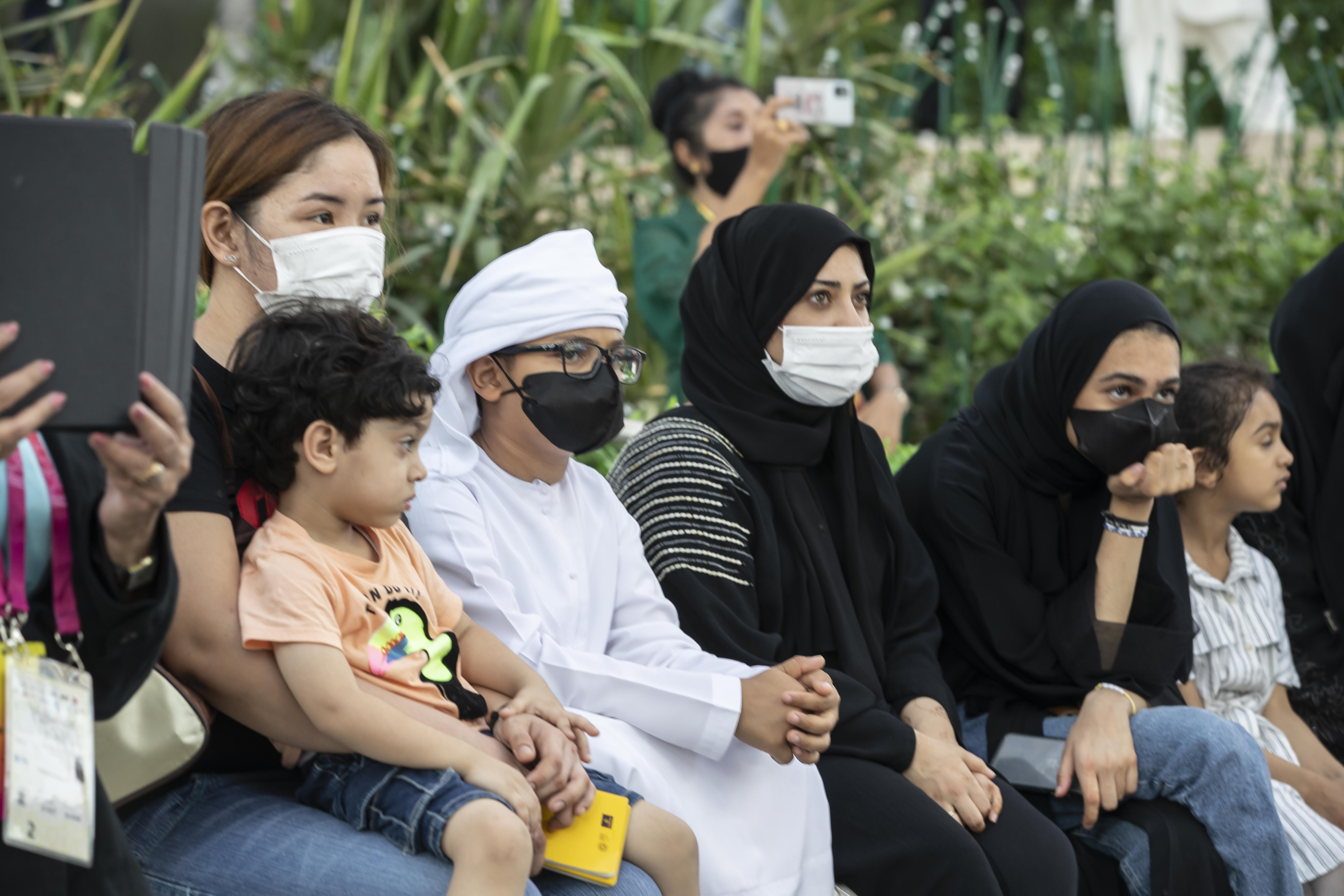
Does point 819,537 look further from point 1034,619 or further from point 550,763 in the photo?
point 550,763

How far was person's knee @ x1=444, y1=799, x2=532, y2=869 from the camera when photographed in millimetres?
1843

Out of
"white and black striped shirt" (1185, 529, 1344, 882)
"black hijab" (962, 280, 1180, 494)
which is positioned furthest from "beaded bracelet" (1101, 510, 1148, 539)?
"white and black striped shirt" (1185, 529, 1344, 882)

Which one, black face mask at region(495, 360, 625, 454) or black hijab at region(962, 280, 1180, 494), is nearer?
black face mask at region(495, 360, 625, 454)

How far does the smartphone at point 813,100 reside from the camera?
4684mm

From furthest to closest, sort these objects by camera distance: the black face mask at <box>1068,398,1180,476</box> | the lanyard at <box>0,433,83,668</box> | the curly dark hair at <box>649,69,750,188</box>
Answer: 1. the curly dark hair at <box>649,69,750,188</box>
2. the black face mask at <box>1068,398,1180,476</box>
3. the lanyard at <box>0,433,83,668</box>

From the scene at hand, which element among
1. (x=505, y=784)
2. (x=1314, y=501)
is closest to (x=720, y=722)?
(x=505, y=784)

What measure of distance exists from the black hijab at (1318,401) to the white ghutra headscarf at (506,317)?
2.04m

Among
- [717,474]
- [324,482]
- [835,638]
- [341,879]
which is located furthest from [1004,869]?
[324,482]

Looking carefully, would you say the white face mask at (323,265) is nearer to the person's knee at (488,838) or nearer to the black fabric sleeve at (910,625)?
the person's knee at (488,838)

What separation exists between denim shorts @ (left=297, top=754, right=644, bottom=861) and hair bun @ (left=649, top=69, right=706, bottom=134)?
3295mm

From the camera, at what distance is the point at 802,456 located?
9.53 ft

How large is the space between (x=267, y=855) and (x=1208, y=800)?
1.79 m

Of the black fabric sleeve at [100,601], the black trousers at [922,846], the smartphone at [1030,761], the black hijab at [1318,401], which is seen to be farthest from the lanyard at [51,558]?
the black hijab at [1318,401]

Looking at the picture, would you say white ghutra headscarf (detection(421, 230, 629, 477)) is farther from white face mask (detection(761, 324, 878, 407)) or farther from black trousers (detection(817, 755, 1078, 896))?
black trousers (detection(817, 755, 1078, 896))
